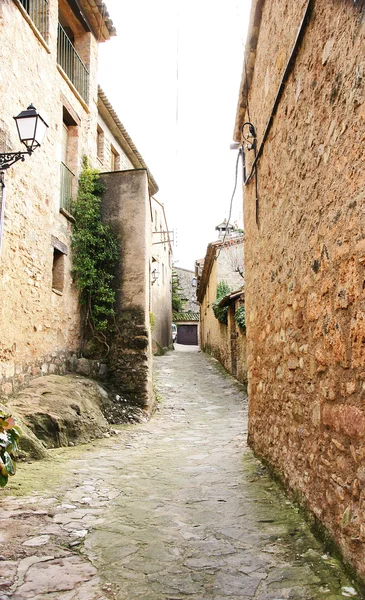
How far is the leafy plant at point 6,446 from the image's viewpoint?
347cm

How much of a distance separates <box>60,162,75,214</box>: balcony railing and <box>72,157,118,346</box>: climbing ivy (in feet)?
0.56

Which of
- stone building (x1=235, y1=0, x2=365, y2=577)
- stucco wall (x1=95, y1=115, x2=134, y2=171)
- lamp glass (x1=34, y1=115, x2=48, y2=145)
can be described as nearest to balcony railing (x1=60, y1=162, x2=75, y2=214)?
stucco wall (x1=95, y1=115, x2=134, y2=171)

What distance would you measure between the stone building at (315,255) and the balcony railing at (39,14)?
14.3 ft

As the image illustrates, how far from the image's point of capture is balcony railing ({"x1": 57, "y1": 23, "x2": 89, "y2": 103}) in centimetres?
871

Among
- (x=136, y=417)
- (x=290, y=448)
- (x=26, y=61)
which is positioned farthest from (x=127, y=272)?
(x=290, y=448)

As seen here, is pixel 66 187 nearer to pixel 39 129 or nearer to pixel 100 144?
pixel 39 129

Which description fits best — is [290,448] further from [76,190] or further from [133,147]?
[133,147]

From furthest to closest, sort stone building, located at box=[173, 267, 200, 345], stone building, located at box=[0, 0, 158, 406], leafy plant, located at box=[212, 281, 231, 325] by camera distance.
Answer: stone building, located at box=[173, 267, 200, 345], leafy plant, located at box=[212, 281, 231, 325], stone building, located at box=[0, 0, 158, 406]

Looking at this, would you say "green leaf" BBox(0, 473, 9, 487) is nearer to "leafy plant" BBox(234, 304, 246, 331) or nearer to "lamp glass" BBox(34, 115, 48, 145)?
"lamp glass" BBox(34, 115, 48, 145)

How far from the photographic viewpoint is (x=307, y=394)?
304cm

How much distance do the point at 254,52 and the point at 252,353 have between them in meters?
3.39

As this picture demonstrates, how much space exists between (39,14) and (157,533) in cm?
802

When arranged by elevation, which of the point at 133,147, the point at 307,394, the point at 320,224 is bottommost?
the point at 307,394

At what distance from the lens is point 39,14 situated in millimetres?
7566
